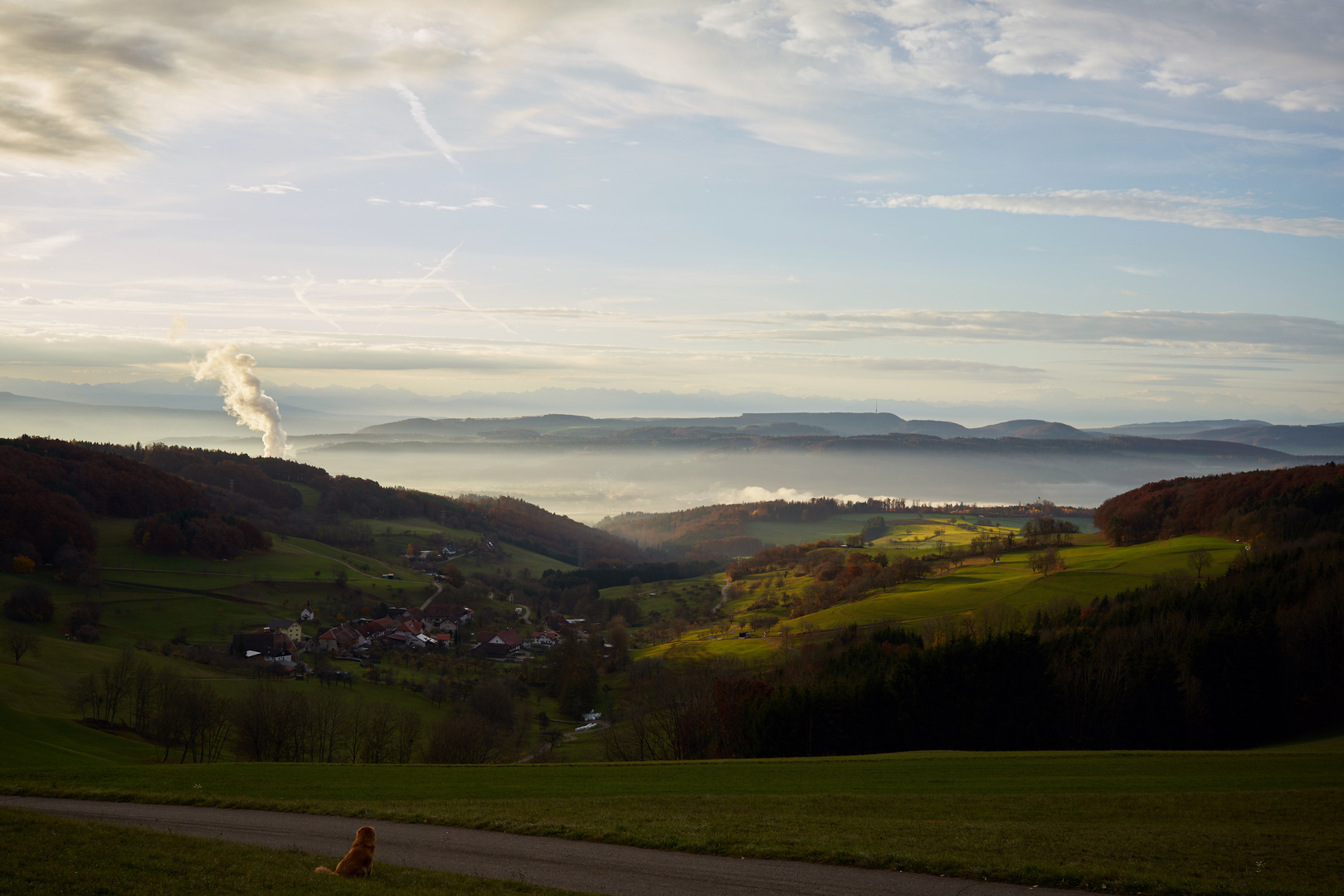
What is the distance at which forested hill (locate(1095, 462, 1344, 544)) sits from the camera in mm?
69875

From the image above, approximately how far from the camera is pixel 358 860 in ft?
39.1

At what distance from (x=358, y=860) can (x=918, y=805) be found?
1374 centimetres

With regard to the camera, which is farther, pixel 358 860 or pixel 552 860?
pixel 552 860

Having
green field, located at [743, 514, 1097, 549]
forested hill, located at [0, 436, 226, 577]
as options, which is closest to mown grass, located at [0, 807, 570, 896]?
forested hill, located at [0, 436, 226, 577]

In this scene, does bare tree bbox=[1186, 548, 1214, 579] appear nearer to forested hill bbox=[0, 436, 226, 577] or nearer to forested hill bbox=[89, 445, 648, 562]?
forested hill bbox=[0, 436, 226, 577]

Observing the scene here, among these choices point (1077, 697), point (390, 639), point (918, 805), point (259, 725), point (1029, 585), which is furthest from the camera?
point (390, 639)

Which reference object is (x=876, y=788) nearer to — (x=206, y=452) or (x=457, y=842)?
(x=457, y=842)

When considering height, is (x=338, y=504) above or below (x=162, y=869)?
below

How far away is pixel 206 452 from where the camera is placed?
154500 mm

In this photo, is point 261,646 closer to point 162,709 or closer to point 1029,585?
point 162,709

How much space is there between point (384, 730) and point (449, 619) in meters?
51.7

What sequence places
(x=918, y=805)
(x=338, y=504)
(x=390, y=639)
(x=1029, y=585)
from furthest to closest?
(x=338, y=504)
(x=390, y=639)
(x=1029, y=585)
(x=918, y=805)

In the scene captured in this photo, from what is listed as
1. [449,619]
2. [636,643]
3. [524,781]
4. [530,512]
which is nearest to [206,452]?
[530,512]

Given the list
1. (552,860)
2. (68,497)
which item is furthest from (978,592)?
(68,497)
